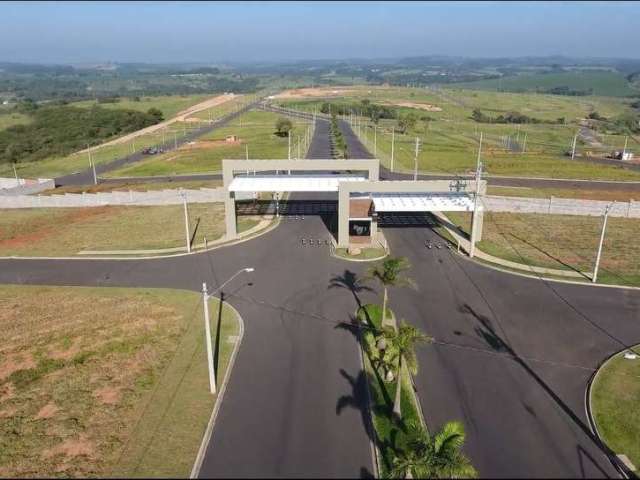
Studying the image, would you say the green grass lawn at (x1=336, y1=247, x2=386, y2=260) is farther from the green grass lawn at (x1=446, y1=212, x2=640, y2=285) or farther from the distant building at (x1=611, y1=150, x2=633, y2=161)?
the distant building at (x1=611, y1=150, x2=633, y2=161)

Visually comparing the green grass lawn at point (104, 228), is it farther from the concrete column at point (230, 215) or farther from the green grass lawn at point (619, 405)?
the green grass lawn at point (619, 405)

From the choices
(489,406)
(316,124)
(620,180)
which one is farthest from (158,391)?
(316,124)

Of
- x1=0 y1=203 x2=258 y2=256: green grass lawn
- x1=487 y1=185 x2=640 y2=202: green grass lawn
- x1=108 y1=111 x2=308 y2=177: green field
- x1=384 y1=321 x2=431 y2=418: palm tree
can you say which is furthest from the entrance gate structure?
x1=108 y1=111 x2=308 y2=177: green field

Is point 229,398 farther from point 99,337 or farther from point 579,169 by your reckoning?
point 579,169

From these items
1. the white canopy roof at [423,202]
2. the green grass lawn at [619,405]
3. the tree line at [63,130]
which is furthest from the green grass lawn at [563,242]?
the tree line at [63,130]

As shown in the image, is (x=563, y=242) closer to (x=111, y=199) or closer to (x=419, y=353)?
(x=419, y=353)

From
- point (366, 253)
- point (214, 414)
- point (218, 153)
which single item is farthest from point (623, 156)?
point (214, 414)
